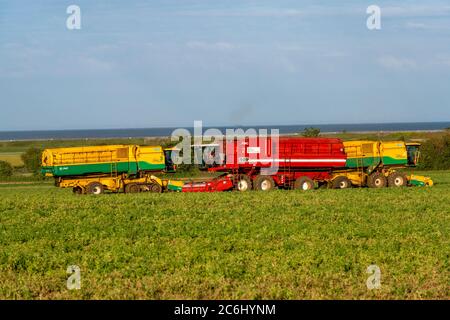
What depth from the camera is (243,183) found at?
119 feet

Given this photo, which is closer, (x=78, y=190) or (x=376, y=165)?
(x=78, y=190)

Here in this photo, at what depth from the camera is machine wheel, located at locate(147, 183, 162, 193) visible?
36.2 meters

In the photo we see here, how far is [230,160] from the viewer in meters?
35.9

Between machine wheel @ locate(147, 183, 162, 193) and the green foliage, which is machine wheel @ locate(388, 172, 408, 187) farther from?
the green foliage

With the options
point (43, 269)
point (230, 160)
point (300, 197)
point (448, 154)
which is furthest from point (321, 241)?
point (448, 154)

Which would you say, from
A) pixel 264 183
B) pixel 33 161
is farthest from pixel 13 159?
pixel 264 183

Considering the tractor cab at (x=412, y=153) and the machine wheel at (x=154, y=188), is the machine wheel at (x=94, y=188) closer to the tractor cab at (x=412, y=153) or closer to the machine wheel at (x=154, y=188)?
the machine wheel at (x=154, y=188)

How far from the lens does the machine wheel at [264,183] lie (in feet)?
119

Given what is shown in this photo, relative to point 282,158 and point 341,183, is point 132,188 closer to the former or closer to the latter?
point 282,158

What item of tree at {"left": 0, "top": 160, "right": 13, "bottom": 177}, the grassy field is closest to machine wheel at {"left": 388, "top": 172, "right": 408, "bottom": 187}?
tree at {"left": 0, "top": 160, "right": 13, "bottom": 177}

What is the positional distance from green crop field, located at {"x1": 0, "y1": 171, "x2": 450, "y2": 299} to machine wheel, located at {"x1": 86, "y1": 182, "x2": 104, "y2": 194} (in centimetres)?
786

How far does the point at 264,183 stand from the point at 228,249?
19193 millimetres

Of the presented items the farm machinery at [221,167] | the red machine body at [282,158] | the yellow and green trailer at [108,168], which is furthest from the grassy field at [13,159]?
the red machine body at [282,158]
